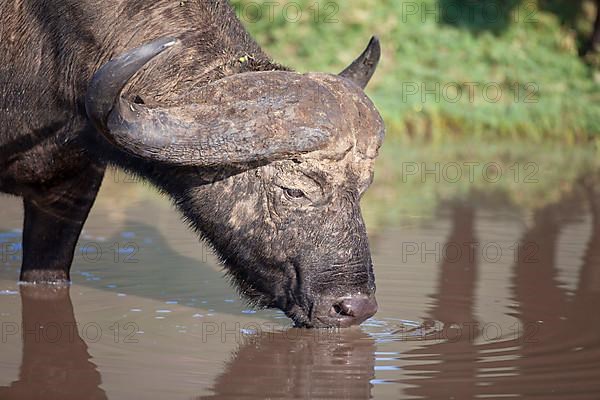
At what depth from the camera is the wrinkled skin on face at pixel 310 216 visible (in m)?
A: 6.69

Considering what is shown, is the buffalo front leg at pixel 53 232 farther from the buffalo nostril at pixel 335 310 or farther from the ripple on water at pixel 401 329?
the buffalo nostril at pixel 335 310

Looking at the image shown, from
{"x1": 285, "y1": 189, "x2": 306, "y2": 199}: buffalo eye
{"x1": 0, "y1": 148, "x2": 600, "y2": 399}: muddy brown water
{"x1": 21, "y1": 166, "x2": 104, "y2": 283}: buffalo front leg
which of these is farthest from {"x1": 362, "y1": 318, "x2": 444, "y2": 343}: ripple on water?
{"x1": 21, "y1": 166, "x2": 104, "y2": 283}: buffalo front leg

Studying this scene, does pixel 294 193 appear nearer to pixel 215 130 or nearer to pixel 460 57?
pixel 215 130

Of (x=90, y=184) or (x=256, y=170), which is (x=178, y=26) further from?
(x=90, y=184)

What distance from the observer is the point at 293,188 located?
22.1 feet

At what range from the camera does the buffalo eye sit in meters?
6.74

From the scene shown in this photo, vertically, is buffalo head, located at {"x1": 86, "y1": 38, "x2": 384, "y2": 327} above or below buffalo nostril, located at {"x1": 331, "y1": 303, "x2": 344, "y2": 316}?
above

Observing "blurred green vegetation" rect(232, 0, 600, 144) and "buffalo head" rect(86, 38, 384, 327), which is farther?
"blurred green vegetation" rect(232, 0, 600, 144)

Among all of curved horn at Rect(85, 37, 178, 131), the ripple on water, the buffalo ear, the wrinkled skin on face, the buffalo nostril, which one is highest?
curved horn at Rect(85, 37, 178, 131)

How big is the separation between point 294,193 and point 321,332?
0.93 meters

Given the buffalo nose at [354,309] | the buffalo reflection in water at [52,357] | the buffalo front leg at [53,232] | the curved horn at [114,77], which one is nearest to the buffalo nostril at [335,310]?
the buffalo nose at [354,309]

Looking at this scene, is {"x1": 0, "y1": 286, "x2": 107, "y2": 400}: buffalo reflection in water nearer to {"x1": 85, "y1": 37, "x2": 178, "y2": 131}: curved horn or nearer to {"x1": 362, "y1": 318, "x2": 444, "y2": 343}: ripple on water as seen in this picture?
{"x1": 85, "y1": 37, "x2": 178, "y2": 131}: curved horn

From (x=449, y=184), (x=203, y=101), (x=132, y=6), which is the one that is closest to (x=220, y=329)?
(x=203, y=101)

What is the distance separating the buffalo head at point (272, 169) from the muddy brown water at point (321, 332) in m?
0.41
